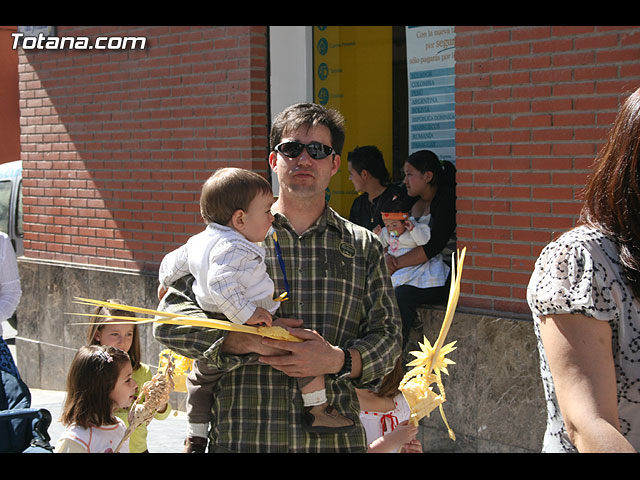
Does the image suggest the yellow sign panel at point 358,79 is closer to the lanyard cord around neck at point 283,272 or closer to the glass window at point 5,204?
the lanyard cord around neck at point 283,272

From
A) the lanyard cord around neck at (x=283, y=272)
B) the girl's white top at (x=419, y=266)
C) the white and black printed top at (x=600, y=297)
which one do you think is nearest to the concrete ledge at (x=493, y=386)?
the girl's white top at (x=419, y=266)

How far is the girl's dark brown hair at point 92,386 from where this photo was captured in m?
3.83

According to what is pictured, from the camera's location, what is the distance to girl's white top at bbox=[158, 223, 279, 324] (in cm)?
286

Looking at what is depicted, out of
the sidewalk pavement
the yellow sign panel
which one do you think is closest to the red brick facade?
the yellow sign panel

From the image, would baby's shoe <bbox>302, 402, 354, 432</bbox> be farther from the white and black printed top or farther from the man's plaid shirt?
the white and black printed top

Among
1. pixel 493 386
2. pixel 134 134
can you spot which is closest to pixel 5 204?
pixel 134 134

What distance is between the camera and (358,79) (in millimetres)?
7730

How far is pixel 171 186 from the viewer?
308 inches

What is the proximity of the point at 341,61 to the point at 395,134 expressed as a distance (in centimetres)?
84

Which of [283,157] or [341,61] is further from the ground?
[341,61]

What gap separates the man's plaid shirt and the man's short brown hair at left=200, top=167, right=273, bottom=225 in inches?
7.4

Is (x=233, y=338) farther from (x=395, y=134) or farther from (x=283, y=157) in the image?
(x=395, y=134)

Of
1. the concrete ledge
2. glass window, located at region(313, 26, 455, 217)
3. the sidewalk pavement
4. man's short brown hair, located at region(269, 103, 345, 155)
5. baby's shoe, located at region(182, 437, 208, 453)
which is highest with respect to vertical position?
glass window, located at region(313, 26, 455, 217)
